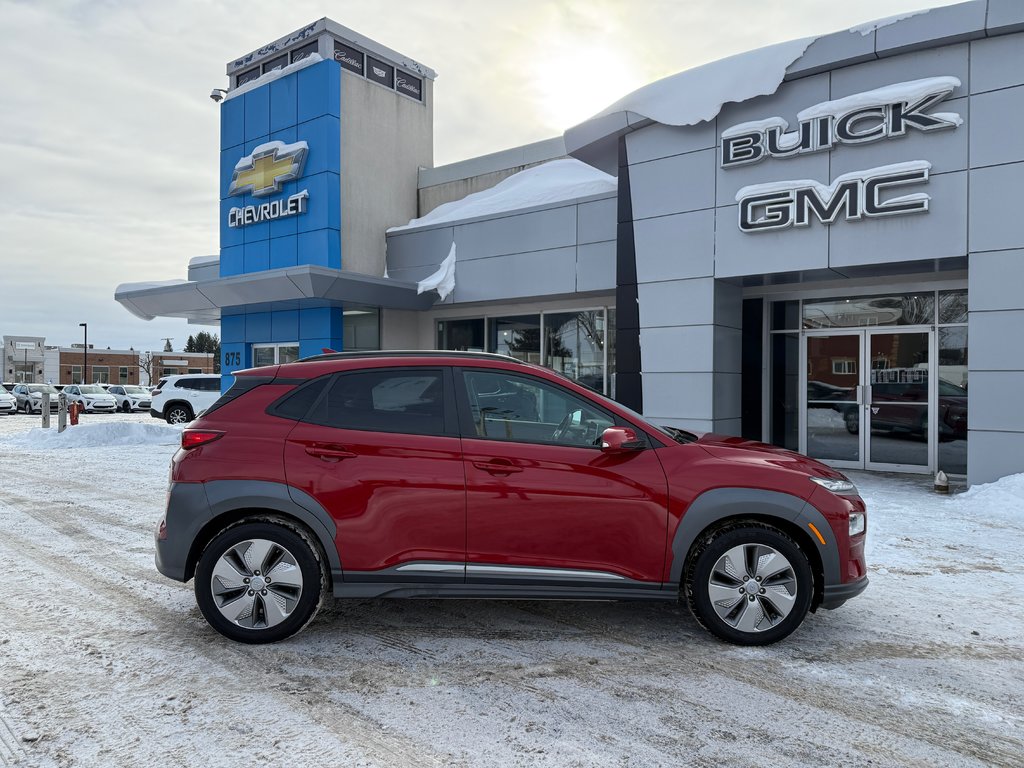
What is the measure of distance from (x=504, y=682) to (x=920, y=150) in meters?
8.83

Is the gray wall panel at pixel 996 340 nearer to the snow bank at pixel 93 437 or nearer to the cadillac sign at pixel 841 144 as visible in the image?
the cadillac sign at pixel 841 144

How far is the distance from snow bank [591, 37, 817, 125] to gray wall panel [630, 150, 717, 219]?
59cm

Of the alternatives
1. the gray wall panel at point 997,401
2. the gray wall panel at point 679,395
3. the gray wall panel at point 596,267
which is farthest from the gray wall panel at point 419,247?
the gray wall panel at point 997,401

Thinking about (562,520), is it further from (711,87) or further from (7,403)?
(7,403)

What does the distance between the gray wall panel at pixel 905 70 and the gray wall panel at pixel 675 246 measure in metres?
2.39

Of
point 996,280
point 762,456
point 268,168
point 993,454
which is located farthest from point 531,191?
point 762,456

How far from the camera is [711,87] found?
10523 millimetres

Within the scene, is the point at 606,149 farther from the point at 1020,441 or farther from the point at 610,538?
the point at 610,538

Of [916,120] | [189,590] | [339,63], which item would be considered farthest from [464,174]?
[189,590]

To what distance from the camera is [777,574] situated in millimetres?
4168

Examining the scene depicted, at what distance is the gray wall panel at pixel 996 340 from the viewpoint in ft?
28.5


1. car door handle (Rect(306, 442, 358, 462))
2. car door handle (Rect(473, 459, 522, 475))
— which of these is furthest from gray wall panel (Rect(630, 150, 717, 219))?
car door handle (Rect(306, 442, 358, 462))

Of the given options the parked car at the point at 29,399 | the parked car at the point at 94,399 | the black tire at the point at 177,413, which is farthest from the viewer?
the parked car at the point at 94,399

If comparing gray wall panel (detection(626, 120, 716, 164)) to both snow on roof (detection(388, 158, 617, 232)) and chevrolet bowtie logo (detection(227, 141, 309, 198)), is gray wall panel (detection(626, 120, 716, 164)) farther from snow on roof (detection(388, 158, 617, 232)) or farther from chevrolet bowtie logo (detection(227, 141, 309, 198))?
chevrolet bowtie logo (detection(227, 141, 309, 198))
